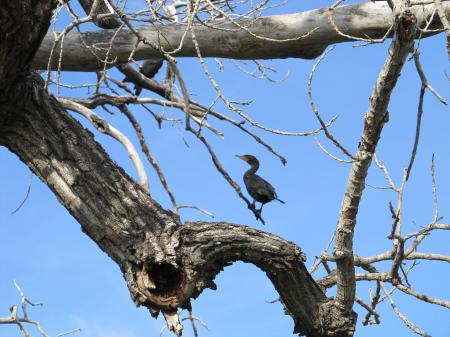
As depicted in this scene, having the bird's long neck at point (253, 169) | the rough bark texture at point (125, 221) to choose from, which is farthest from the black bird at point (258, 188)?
the rough bark texture at point (125, 221)

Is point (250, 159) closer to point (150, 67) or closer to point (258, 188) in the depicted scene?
point (258, 188)

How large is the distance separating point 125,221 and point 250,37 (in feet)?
5.10

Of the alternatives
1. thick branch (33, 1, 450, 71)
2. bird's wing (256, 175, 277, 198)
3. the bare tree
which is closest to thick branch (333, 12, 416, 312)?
the bare tree

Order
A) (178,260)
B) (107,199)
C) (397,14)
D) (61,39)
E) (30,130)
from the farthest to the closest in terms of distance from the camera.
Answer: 1. (61,39)
2. (30,130)
3. (107,199)
4. (178,260)
5. (397,14)

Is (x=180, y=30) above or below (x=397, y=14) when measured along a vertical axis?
above

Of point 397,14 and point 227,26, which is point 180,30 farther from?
point 397,14

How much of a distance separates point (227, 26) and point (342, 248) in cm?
180

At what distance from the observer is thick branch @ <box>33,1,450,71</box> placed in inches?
192

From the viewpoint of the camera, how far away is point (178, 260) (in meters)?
3.80

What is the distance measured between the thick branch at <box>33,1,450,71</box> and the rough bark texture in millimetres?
675

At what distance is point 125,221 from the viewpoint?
3961 millimetres

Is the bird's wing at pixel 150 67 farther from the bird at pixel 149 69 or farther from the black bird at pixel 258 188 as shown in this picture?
the black bird at pixel 258 188

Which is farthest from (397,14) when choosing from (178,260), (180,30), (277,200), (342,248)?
(277,200)

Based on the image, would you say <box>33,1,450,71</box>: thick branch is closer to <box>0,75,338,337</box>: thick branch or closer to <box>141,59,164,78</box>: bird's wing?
<box>0,75,338,337</box>: thick branch
